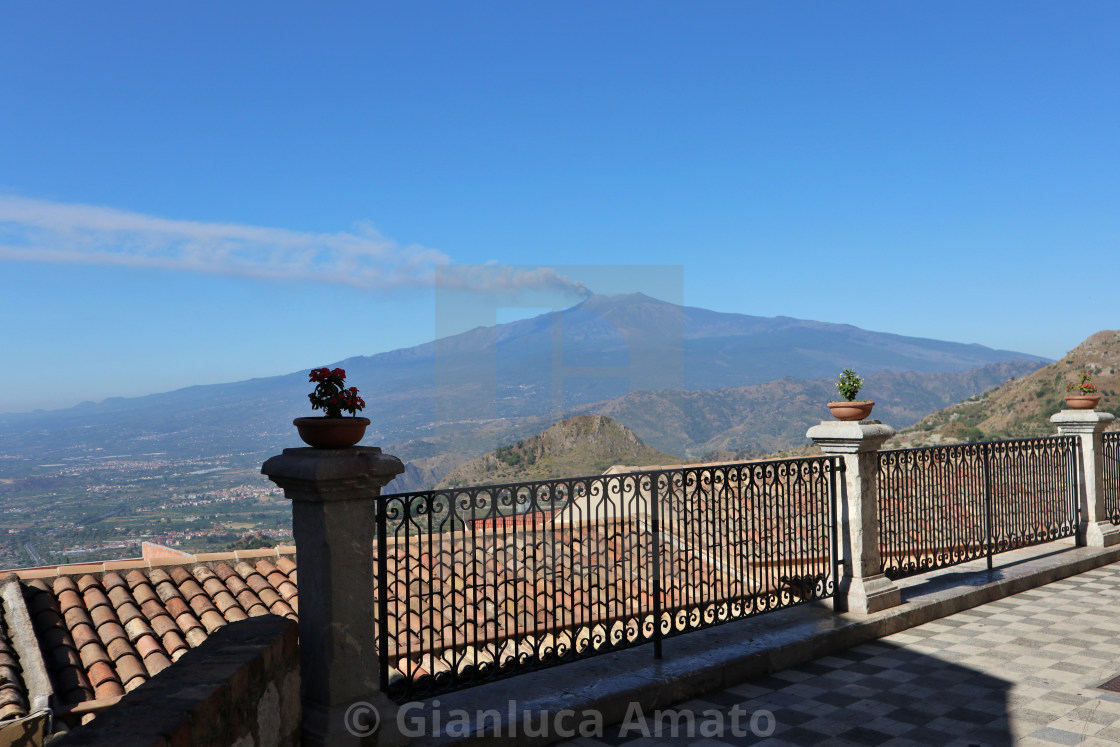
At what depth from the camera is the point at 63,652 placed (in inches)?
324

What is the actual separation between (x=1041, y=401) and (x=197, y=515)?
5494 centimetres

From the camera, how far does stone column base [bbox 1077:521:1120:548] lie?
9.91m

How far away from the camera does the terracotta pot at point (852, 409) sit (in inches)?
270

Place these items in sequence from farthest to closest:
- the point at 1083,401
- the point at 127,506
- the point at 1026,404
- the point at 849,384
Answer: the point at 127,506, the point at 1026,404, the point at 1083,401, the point at 849,384

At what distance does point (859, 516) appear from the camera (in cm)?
684

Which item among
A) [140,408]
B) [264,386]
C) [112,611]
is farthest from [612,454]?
[140,408]

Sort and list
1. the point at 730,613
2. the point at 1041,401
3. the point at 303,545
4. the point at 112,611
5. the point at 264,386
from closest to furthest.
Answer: the point at 303,545 → the point at 730,613 → the point at 112,611 → the point at 1041,401 → the point at 264,386

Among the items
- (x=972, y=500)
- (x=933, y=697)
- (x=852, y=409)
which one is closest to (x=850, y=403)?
(x=852, y=409)

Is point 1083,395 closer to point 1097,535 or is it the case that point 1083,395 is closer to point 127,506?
point 1097,535

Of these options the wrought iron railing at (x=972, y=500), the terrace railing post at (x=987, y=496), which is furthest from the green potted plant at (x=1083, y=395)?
the terrace railing post at (x=987, y=496)

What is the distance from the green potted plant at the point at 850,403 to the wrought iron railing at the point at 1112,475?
5.81m

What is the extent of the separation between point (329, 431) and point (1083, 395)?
10388 mm

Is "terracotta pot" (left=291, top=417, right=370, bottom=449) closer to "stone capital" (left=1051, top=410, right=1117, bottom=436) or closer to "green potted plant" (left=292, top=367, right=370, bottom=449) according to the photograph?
"green potted plant" (left=292, top=367, right=370, bottom=449)

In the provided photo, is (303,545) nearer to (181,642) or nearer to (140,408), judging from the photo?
(181,642)
